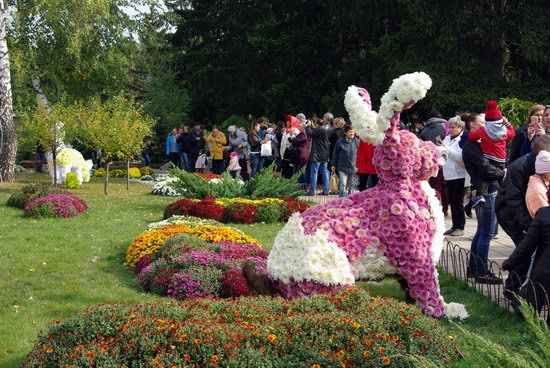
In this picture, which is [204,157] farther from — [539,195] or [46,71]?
[539,195]

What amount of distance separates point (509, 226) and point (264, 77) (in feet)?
102

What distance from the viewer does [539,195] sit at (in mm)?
7348

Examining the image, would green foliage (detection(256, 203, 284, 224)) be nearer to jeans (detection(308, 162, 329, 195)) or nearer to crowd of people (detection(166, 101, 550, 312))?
crowd of people (detection(166, 101, 550, 312))

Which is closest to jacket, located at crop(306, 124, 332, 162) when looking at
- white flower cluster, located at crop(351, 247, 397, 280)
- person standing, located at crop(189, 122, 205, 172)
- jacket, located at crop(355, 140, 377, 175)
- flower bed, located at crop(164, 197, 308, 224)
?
jacket, located at crop(355, 140, 377, 175)

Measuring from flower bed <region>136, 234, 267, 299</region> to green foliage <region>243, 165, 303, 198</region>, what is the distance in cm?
604

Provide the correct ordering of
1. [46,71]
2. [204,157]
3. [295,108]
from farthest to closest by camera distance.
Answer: [295,108]
[46,71]
[204,157]

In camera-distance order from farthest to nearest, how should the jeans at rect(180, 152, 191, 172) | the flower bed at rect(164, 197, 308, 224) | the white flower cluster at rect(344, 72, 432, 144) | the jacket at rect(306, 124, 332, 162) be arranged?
1. the jeans at rect(180, 152, 191, 172)
2. the jacket at rect(306, 124, 332, 162)
3. the flower bed at rect(164, 197, 308, 224)
4. the white flower cluster at rect(344, 72, 432, 144)

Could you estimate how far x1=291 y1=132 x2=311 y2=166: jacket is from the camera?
19891mm

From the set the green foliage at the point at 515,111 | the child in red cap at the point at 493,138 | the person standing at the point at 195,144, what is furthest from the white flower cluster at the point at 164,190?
the child in red cap at the point at 493,138

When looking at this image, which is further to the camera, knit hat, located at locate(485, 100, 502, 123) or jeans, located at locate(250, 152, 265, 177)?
jeans, located at locate(250, 152, 265, 177)

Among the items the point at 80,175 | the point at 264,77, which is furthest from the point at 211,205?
the point at 264,77

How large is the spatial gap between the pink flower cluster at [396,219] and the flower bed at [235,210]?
23.5ft

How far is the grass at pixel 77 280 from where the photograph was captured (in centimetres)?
696

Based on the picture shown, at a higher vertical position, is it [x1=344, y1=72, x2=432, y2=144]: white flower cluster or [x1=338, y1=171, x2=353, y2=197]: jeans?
[x1=344, y1=72, x2=432, y2=144]: white flower cluster
